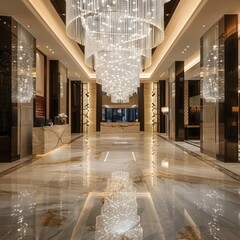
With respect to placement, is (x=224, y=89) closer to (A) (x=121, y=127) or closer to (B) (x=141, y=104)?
(A) (x=121, y=127)

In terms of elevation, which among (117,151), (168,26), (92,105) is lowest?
(117,151)

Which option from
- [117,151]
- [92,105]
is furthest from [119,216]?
[92,105]

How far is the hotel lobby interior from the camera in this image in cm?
365

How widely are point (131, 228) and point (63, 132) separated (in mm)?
10719

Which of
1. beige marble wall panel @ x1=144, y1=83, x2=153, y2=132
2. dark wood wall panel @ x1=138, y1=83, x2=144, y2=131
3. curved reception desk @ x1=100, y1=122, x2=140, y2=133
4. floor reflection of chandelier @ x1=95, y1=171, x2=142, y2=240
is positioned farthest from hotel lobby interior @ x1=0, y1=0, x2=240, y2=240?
beige marble wall panel @ x1=144, y1=83, x2=153, y2=132

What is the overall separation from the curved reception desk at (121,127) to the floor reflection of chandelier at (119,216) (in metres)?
20.0

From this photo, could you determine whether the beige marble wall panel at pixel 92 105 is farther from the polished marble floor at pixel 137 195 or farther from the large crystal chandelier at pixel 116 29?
the polished marble floor at pixel 137 195

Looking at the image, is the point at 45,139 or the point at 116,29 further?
the point at 45,139

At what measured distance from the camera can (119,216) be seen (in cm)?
372

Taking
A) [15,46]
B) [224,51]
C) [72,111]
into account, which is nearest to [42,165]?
[15,46]

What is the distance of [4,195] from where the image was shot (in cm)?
484

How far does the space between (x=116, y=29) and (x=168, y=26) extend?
16.1ft

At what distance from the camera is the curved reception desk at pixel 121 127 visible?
25.4 metres

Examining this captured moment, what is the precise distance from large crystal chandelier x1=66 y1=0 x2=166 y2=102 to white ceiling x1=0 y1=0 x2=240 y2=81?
1133 millimetres
